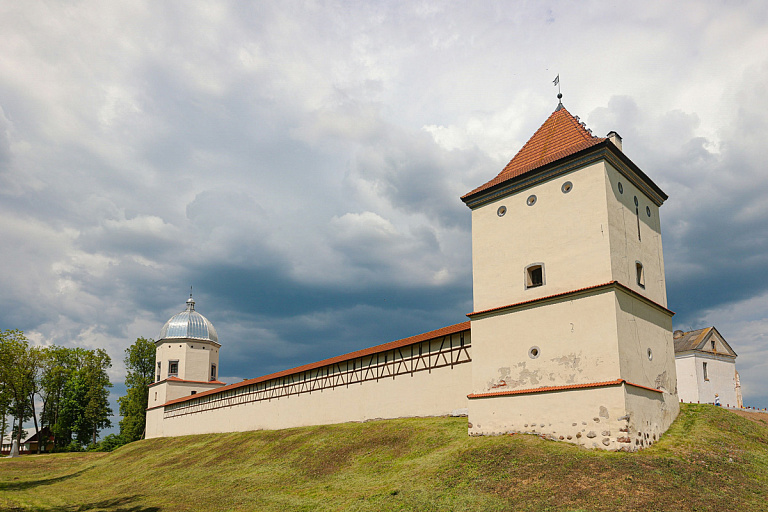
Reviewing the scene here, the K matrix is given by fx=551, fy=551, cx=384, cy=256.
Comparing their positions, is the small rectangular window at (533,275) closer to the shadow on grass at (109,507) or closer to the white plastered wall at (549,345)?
the white plastered wall at (549,345)

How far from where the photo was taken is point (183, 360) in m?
53.4

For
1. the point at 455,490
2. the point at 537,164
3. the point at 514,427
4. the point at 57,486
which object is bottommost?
the point at 57,486

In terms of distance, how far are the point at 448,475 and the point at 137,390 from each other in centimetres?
5218

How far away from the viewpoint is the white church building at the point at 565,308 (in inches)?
630

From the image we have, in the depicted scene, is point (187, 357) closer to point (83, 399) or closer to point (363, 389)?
point (83, 399)

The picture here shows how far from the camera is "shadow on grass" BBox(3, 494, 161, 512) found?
1766 centimetres

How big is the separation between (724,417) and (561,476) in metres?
8.69

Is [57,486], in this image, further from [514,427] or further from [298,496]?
[514,427]

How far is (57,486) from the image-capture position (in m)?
29.0

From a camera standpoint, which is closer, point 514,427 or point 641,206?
point 514,427

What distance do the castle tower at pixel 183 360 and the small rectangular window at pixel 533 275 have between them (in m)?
42.9

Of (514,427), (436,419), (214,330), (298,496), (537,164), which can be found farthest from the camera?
(214,330)

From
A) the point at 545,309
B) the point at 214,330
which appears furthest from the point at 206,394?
the point at 545,309

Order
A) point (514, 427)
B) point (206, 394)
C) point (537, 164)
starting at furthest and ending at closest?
point (206, 394)
point (537, 164)
point (514, 427)
